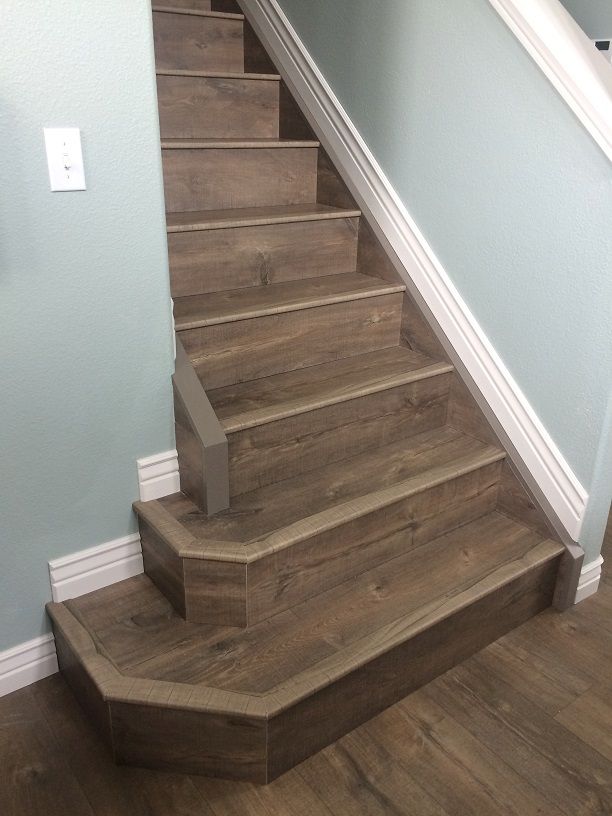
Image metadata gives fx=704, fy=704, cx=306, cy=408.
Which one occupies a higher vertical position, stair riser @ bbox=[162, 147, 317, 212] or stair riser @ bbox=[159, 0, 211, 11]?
stair riser @ bbox=[159, 0, 211, 11]

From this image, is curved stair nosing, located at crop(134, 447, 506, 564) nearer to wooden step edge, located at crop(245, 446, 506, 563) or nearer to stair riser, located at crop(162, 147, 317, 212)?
wooden step edge, located at crop(245, 446, 506, 563)

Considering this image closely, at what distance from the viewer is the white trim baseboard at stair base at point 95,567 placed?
1.69 metres

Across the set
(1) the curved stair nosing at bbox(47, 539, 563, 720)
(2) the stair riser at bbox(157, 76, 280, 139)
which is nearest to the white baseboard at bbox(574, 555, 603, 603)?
(1) the curved stair nosing at bbox(47, 539, 563, 720)

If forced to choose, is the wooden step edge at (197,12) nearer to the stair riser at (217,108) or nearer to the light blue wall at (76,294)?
the stair riser at (217,108)

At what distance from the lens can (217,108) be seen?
238 cm

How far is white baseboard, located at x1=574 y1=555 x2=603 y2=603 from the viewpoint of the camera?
2.02 m

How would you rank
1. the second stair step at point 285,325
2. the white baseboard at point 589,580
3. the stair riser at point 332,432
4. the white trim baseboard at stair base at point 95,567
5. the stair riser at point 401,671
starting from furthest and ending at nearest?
the white baseboard at point 589,580 → the second stair step at point 285,325 → the stair riser at point 332,432 → the white trim baseboard at stair base at point 95,567 → the stair riser at point 401,671

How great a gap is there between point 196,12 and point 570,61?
1.36m

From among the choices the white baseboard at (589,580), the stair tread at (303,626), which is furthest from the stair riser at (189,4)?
the white baseboard at (589,580)

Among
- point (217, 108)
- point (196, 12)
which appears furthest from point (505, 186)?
point (196, 12)

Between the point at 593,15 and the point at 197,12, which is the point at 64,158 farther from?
the point at 593,15

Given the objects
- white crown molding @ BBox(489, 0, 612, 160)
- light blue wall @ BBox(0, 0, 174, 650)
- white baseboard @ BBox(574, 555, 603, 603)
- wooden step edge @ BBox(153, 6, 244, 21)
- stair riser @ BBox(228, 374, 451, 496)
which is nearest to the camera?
light blue wall @ BBox(0, 0, 174, 650)

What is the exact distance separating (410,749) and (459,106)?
5.38ft

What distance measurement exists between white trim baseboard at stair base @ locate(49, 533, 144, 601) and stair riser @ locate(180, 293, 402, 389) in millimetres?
485
